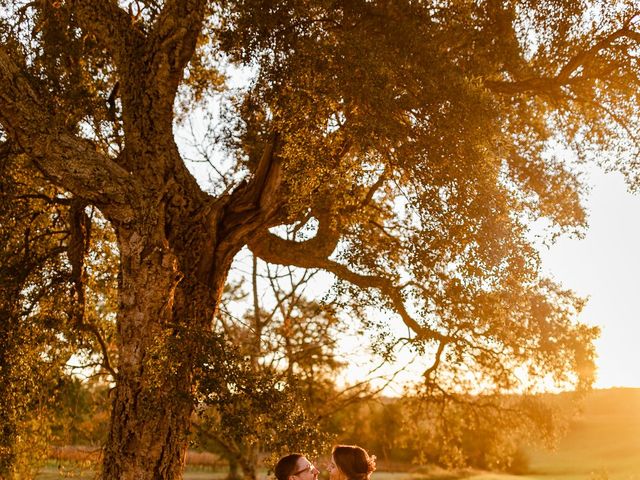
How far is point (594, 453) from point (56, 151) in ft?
174

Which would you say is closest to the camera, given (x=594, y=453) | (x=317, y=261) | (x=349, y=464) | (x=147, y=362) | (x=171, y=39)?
(x=349, y=464)

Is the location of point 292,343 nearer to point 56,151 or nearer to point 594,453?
point 56,151

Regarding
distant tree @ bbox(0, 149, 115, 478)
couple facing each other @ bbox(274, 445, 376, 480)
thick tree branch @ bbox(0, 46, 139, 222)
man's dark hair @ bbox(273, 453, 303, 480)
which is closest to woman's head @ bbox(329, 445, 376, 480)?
couple facing each other @ bbox(274, 445, 376, 480)

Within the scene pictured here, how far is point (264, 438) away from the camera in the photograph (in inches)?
349

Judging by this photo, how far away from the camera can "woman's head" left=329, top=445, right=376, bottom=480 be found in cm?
654

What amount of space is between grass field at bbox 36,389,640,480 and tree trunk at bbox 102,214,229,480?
2422cm

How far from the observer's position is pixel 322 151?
977cm

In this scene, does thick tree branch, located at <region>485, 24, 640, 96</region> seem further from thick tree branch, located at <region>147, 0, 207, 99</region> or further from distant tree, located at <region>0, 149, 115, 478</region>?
distant tree, located at <region>0, 149, 115, 478</region>

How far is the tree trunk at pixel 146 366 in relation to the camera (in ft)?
29.7

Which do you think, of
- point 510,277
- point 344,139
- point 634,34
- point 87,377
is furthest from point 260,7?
point 87,377

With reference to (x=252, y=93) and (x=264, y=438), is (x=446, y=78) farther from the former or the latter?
(x=264, y=438)

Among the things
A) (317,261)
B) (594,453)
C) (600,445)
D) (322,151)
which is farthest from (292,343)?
(600,445)

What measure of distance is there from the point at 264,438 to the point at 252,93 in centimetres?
574

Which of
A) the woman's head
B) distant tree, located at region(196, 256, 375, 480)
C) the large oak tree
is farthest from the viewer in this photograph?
distant tree, located at region(196, 256, 375, 480)
